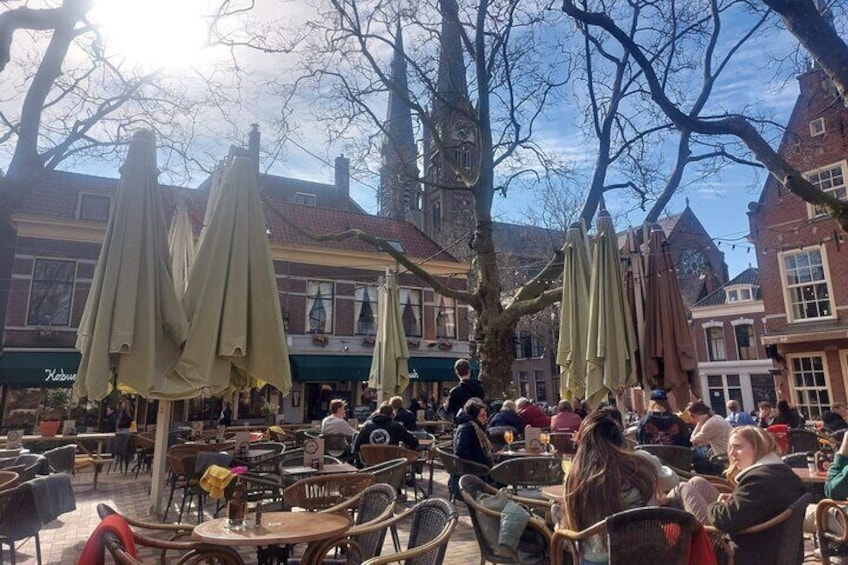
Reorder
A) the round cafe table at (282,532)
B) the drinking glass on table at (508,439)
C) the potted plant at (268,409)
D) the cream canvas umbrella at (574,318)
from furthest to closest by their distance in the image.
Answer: the potted plant at (268,409) < the drinking glass on table at (508,439) < the cream canvas umbrella at (574,318) < the round cafe table at (282,532)

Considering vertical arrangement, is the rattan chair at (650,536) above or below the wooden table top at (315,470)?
above

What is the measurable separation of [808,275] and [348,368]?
16.8 m

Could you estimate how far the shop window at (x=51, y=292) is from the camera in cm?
1698

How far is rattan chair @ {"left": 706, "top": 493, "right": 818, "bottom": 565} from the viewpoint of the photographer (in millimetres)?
3068

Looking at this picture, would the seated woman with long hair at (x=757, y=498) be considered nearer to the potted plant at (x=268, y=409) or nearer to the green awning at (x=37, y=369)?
the potted plant at (x=268, y=409)

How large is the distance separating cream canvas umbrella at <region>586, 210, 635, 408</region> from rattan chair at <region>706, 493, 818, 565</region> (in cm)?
316

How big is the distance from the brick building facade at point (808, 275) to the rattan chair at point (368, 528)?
18.5 meters

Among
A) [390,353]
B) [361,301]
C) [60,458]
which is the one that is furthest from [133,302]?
[361,301]

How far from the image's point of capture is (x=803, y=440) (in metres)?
8.38

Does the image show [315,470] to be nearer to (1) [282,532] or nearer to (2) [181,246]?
(1) [282,532]

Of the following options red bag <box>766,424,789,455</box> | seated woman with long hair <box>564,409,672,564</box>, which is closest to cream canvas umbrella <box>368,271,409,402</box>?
red bag <box>766,424,789,455</box>

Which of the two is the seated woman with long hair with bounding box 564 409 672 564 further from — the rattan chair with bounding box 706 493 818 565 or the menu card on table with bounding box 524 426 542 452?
the menu card on table with bounding box 524 426 542 452

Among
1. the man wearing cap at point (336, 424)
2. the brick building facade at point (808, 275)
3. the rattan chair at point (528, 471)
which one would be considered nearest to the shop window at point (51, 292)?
the man wearing cap at point (336, 424)

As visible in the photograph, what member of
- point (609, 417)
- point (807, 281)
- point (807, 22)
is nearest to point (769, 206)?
point (807, 281)
